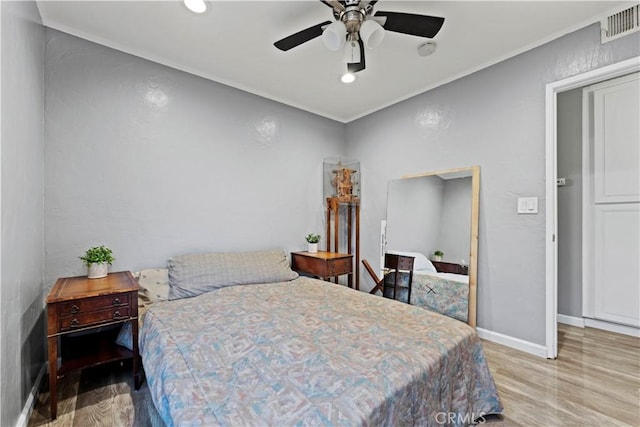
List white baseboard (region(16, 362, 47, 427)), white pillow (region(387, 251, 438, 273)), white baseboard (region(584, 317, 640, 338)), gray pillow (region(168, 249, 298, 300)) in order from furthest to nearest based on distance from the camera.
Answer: white pillow (region(387, 251, 438, 273)), white baseboard (region(584, 317, 640, 338)), gray pillow (region(168, 249, 298, 300)), white baseboard (region(16, 362, 47, 427))

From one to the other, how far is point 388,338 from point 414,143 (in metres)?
2.42

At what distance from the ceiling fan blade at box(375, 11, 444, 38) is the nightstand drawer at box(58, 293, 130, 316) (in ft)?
7.71

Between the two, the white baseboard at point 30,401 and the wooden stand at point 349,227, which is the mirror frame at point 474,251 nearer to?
the wooden stand at point 349,227

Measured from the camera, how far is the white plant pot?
2098mm

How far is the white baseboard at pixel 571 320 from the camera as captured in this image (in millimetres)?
3049

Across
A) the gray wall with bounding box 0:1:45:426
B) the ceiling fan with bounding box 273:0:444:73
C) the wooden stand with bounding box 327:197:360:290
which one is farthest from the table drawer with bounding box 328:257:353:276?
the gray wall with bounding box 0:1:45:426

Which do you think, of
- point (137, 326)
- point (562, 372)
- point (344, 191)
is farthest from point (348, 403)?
point (344, 191)

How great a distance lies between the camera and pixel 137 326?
1904mm

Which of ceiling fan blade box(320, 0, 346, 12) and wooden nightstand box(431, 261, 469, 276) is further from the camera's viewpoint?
wooden nightstand box(431, 261, 469, 276)

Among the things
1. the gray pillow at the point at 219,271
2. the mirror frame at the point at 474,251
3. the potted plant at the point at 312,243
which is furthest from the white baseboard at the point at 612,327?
the gray pillow at the point at 219,271

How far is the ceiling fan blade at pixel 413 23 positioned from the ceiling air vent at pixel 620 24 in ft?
4.48

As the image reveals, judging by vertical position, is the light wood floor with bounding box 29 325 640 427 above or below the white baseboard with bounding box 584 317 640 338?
below

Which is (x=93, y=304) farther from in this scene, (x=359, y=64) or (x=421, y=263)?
(x=421, y=263)

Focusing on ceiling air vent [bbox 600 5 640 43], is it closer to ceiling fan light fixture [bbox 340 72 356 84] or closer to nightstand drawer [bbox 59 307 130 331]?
ceiling fan light fixture [bbox 340 72 356 84]
